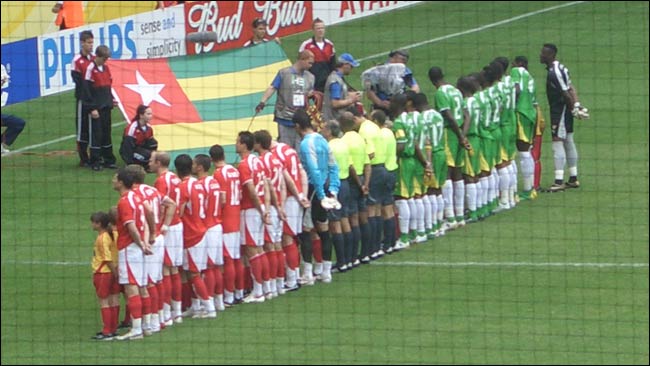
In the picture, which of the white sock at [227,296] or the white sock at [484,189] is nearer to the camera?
the white sock at [227,296]

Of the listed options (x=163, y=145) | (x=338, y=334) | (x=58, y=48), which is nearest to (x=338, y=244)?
(x=338, y=334)

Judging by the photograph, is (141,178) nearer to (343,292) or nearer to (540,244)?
(343,292)

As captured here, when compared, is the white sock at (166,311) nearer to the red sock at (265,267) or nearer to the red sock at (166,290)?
the red sock at (166,290)

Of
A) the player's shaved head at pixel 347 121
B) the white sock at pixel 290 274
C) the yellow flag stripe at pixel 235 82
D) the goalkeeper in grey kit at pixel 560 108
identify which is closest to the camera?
the white sock at pixel 290 274

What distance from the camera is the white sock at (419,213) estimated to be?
16656 mm

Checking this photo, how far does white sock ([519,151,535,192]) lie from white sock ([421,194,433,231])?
1.98 metres

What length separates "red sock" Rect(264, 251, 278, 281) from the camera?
1489 cm

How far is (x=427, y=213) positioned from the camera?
16.9 metres

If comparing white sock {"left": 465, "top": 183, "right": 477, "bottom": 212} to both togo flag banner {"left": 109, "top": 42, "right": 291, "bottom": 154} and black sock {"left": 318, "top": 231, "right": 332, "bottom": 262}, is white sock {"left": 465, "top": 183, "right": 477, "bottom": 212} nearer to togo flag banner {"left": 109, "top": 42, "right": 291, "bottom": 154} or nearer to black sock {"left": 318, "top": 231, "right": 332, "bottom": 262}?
black sock {"left": 318, "top": 231, "right": 332, "bottom": 262}

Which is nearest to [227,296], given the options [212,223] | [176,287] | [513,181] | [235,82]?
[176,287]

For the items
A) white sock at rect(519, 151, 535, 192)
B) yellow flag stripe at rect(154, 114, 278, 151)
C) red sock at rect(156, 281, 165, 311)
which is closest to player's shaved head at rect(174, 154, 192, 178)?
red sock at rect(156, 281, 165, 311)

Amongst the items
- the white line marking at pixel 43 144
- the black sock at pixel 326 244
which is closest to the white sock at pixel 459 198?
the black sock at pixel 326 244

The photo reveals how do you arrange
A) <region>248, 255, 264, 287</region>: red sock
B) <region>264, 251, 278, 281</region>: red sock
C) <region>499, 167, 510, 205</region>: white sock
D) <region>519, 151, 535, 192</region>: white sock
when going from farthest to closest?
<region>519, 151, 535, 192</region>: white sock < <region>499, 167, 510, 205</region>: white sock < <region>264, 251, 278, 281</region>: red sock < <region>248, 255, 264, 287</region>: red sock

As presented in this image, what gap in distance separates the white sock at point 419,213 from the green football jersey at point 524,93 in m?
2.09
